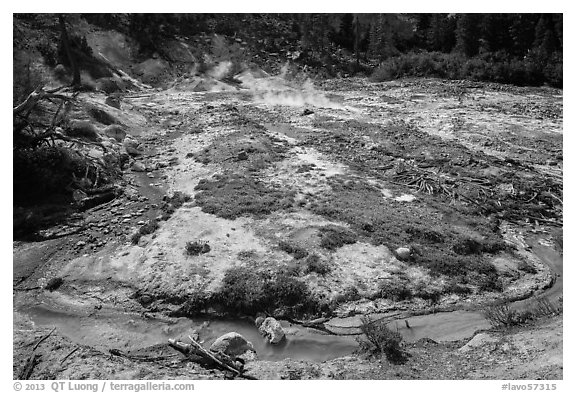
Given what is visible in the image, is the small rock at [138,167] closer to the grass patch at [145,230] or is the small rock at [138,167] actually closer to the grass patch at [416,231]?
the grass patch at [145,230]

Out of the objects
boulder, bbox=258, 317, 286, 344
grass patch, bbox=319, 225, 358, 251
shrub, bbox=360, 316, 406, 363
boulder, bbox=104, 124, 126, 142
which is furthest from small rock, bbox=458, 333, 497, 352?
boulder, bbox=104, 124, 126, 142

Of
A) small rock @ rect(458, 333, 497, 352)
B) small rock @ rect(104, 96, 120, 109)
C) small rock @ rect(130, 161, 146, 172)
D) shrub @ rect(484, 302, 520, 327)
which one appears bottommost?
small rock @ rect(458, 333, 497, 352)

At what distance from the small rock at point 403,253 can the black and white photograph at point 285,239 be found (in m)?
0.19

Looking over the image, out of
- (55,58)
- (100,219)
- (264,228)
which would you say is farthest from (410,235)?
(55,58)

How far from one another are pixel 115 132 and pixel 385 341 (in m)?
26.0

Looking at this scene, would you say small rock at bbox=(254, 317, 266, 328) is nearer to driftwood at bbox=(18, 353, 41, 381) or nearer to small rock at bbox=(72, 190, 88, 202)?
driftwood at bbox=(18, 353, 41, 381)

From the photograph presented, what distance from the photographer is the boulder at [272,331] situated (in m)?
13.2

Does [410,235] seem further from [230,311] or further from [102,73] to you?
[102,73]

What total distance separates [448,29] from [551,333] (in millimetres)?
61744

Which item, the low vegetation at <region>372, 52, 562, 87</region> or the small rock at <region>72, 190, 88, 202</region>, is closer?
the small rock at <region>72, 190, 88, 202</region>

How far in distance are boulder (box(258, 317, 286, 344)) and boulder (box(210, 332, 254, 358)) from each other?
723mm

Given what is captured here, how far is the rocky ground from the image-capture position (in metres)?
12.5

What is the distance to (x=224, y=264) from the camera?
16.2 meters

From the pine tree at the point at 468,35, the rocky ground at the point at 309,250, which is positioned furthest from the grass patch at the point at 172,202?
the pine tree at the point at 468,35
